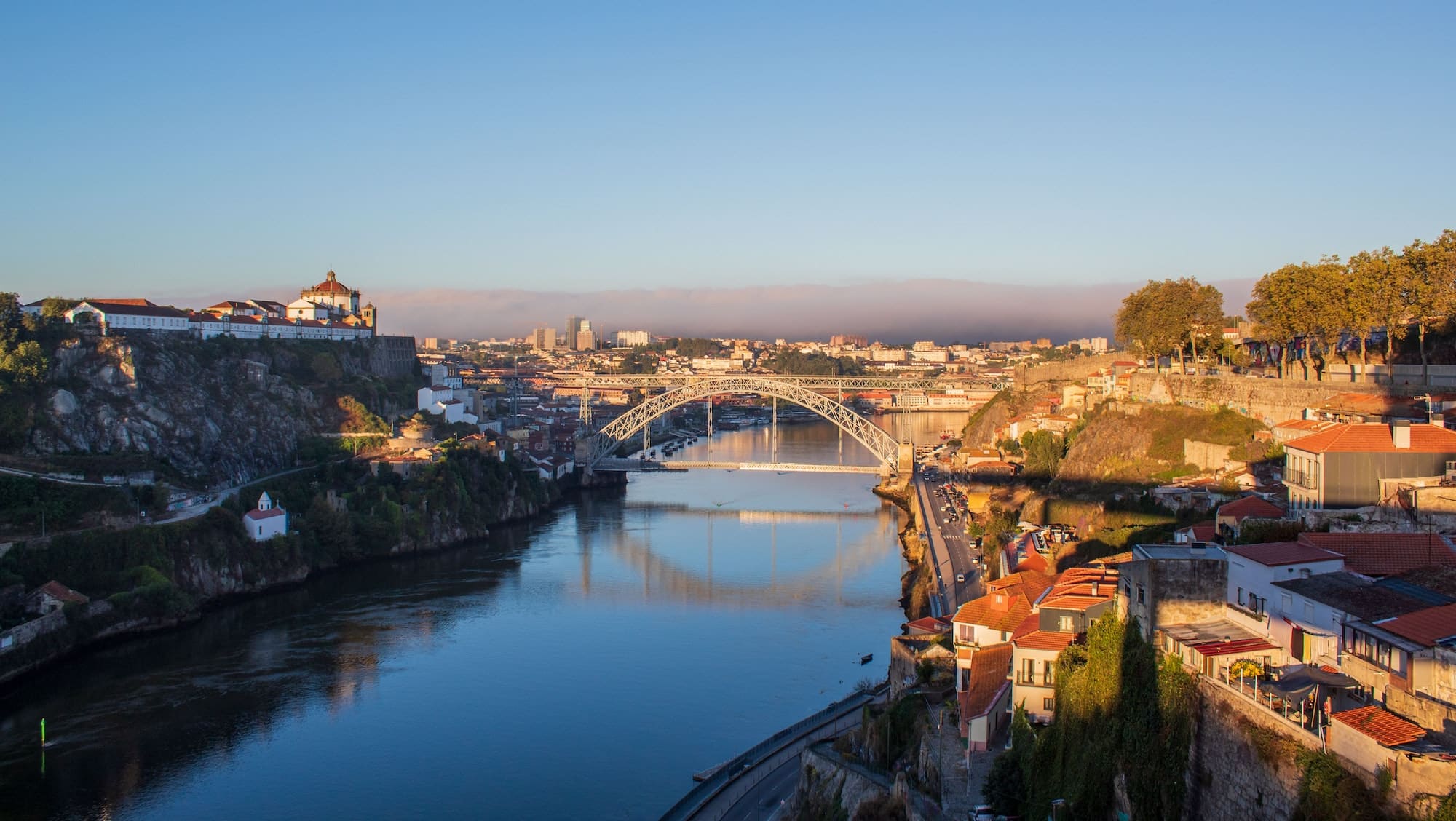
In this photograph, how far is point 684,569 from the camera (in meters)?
15.4

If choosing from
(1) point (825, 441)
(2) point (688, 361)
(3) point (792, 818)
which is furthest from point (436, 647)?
(2) point (688, 361)

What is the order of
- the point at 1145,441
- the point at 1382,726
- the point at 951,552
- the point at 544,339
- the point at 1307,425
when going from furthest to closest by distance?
the point at 544,339 → the point at 951,552 → the point at 1145,441 → the point at 1307,425 → the point at 1382,726

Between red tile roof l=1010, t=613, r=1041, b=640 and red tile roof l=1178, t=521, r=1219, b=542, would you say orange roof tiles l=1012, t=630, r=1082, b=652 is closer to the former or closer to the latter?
red tile roof l=1010, t=613, r=1041, b=640

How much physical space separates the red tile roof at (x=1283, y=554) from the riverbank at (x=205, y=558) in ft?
33.5

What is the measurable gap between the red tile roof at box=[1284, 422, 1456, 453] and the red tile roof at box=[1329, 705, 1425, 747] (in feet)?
14.0

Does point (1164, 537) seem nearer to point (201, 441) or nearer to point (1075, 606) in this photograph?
point (1075, 606)

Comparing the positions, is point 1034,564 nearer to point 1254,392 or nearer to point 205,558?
point 1254,392

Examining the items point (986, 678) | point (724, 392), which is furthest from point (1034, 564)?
point (724, 392)

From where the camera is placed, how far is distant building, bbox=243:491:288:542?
48.4ft

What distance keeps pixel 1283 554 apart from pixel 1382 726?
1595 mm

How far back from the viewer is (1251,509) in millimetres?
7602

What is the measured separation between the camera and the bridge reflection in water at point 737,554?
14.0 meters

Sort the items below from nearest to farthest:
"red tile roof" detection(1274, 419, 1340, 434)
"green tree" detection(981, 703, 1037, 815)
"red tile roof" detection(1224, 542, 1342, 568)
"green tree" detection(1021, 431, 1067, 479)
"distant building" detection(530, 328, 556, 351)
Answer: "red tile roof" detection(1224, 542, 1342, 568)
"green tree" detection(981, 703, 1037, 815)
"red tile roof" detection(1274, 419, 1340, 434)
"green tree" detection(1021, 431, 1067, 479)
"distant building" detection(530, 328, 556, 351)

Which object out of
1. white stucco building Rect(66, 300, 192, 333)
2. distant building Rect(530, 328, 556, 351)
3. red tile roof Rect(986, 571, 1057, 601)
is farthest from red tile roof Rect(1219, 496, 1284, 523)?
distant building Rect(530, 328, 556, 351)
